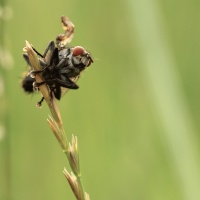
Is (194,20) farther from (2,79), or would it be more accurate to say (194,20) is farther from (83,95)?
(2,79)

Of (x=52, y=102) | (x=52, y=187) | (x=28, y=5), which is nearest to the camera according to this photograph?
(x=52, y=102)

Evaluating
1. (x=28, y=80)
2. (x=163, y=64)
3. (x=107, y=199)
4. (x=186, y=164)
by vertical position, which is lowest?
(x=107, y=199)

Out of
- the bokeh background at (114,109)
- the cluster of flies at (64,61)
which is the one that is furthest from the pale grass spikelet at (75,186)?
the bokeh background at (114,109)

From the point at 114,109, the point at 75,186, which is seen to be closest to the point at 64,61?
the point at 75,186

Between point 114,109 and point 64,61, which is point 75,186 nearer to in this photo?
point 64,61

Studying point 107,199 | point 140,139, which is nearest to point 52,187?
point 107,199

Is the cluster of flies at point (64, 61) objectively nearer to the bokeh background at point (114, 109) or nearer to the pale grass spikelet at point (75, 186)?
the bokeh background at point (114, 109)

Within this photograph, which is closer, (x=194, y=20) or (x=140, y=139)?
(x=140, y=139)

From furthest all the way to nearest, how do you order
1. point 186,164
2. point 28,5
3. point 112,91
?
1. point 28,5
2. point 112,91
3. point 186,164
